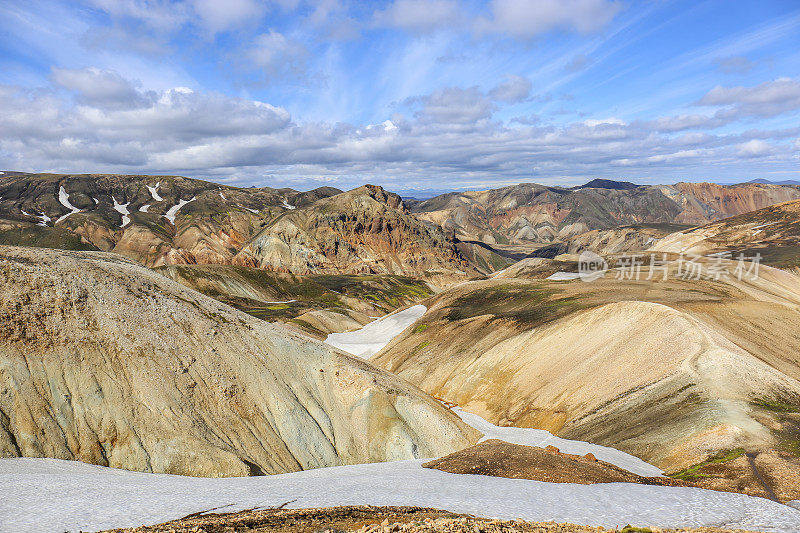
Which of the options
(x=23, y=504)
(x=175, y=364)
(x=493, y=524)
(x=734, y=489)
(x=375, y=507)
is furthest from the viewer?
(x=175, y=364)

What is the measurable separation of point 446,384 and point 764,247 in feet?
566

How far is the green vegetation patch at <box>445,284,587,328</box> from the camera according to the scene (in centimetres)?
7162

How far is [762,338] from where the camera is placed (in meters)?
53.2

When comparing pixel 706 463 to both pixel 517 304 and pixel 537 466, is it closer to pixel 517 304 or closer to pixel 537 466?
pixel 537 466

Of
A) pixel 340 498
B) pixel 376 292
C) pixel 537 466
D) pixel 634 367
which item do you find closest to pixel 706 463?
pixel 537 466

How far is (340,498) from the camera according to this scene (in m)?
21.6

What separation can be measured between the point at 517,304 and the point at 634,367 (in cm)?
3990

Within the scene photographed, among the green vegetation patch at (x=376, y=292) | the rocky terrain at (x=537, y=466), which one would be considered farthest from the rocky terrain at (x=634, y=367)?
the green vegetation patch at (x=376, y=292)

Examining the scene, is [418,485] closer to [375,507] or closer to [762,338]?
[375,507]

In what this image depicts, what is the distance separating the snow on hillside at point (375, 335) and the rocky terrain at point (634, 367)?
42.8 feet

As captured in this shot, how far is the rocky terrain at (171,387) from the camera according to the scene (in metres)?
28.2

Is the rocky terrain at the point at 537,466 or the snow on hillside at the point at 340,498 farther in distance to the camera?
the rocky terrain at the point at 537,466

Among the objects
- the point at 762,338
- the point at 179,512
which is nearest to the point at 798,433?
the point at 762,338

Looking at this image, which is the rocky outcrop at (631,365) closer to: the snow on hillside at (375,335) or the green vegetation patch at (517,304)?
the green vegetation patch at (517,304)
